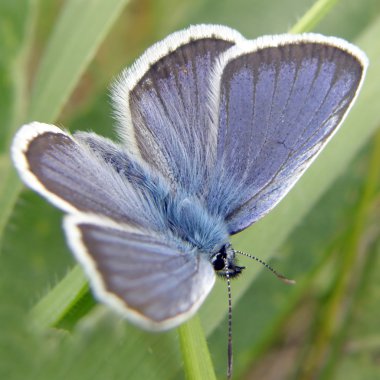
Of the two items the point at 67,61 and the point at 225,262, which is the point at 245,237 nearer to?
the point at 225,262

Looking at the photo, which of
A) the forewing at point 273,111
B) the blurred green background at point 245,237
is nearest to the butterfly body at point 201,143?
the forewing at point 273,111

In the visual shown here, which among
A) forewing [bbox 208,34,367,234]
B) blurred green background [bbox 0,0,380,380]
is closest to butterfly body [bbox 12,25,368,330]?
forewing [bbox 208,34,367,234]

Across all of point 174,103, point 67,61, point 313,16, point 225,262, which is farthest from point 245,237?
point 67,61

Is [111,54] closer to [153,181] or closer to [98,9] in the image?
[98,9]

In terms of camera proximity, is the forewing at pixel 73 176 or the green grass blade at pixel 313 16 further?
the green grass blade at pixel 313 16

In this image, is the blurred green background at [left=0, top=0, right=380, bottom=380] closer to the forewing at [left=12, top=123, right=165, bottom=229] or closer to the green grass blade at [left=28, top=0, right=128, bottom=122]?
the green grass blade at [left=28, top=0, right=128, bottom=122]

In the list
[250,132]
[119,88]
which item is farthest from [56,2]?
[250,132]

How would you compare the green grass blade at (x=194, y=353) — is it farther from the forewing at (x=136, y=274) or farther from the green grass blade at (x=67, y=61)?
the green grass blade at (x=67, y=61)
